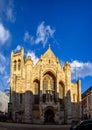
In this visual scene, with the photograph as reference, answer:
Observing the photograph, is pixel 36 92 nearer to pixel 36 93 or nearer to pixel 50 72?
pixel 36 93

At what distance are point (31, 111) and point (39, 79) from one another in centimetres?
746

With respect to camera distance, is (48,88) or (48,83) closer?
(48,88)

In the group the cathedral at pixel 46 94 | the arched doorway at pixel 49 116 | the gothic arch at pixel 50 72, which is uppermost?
the gothic arch at pixel 50 72

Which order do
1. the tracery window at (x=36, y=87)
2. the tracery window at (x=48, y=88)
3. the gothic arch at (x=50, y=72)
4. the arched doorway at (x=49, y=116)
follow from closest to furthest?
1. the tracery window at (x=48, y=88)
2. the arched doorway at (x=49, y=116)
3. the tracery window at (x=36, y=87)
4. the gothic arch at (x=50, y=72)

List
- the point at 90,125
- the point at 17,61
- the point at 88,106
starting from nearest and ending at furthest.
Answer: the point at 90,125
the point at 17,61
the point at 88,106

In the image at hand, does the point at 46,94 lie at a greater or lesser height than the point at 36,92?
lesser

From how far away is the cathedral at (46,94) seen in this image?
61875 mm

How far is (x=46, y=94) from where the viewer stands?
6288 centimetres

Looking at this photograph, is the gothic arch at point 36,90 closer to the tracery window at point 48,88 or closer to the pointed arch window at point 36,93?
the pointed arch window at point 36,93

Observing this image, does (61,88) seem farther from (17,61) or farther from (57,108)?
(17,61)

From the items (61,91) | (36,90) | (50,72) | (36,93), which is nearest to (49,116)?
(36,93)

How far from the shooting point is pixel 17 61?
7675 cm

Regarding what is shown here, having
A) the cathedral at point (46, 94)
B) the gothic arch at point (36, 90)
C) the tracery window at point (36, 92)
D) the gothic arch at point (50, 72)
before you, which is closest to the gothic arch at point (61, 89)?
the cathedral at point (46, 94)

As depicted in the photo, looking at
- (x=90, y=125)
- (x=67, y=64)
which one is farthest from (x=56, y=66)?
(x=90, y=125)
